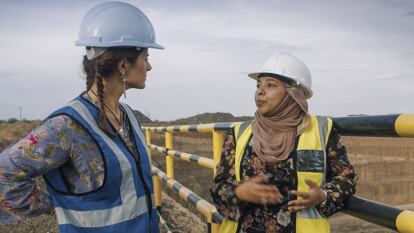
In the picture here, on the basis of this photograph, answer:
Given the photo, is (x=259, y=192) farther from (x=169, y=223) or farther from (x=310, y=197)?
(x=169, y=223)

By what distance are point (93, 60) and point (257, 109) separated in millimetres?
775

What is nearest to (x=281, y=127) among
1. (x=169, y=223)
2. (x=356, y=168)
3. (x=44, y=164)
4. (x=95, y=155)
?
(x=95, y=155)

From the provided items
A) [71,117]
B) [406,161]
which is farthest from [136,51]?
[406,161]

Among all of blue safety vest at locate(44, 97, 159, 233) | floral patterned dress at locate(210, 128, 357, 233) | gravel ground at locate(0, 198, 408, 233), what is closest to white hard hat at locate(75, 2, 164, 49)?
blue safety vest at locate(44, 97, 159, 233)

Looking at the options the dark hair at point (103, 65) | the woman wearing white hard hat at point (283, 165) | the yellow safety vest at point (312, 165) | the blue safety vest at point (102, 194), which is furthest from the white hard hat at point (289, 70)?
the blue safety vest at point (102, 194)

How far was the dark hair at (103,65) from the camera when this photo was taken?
2.00 metres

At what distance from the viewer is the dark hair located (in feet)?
6.57

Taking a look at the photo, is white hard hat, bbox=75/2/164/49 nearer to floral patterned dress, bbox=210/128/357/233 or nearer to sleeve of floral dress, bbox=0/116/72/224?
sleeve of floral dress, bbox=0/116/72/224

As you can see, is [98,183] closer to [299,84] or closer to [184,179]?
[299,84]

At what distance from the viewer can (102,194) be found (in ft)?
6.12

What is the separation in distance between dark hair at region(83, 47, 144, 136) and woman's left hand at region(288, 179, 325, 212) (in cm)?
78

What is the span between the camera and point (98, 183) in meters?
1.85

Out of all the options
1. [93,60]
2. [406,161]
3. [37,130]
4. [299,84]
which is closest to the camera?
[37,130]

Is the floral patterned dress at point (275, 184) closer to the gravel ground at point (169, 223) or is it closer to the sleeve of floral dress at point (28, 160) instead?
the sleeve of floral dress at point (28, 160)
